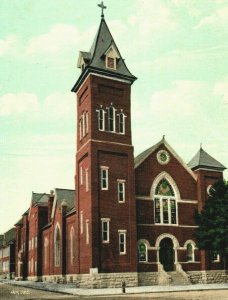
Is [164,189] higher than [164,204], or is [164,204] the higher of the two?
[164,189]

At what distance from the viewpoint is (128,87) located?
137 feet

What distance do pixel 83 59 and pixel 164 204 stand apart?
1546 centimetres

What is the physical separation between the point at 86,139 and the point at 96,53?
8191 millimetres

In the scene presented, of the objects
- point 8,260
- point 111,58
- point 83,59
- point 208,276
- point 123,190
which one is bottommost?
point 8,260

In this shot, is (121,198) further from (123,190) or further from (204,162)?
(204,162)

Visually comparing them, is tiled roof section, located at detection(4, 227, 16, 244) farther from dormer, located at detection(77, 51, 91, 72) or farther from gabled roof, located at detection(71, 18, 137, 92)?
dormer, located at detection(77, 51, 91, 72)

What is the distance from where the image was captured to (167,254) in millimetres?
39938

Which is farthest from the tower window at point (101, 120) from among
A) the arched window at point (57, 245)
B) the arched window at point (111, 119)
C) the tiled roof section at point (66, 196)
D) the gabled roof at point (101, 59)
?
the arched window at point (57, 245)

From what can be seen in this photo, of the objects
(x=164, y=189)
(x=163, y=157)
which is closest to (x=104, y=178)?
(x=164, y=189)

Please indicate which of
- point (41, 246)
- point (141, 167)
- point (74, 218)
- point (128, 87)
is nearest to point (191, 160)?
point (141, 167)

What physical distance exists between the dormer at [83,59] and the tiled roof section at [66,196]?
16.4 metres

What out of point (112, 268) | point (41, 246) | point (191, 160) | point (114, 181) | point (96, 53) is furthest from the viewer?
point (41, 246)

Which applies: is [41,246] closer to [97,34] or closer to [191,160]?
[191,160]

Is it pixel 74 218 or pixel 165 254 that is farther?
pixel 74 218
